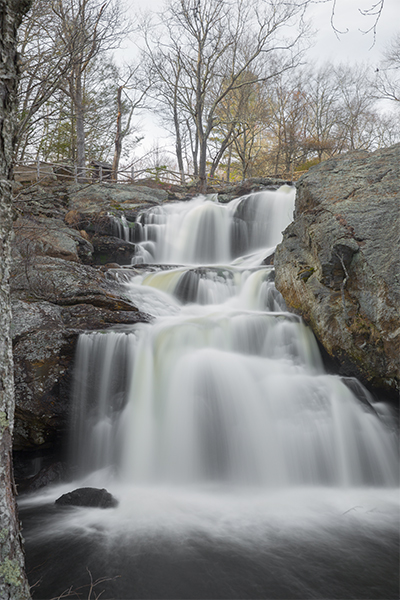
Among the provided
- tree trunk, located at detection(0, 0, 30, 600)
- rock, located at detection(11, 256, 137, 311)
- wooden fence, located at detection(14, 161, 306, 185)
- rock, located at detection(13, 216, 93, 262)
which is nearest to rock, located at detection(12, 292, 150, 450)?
rock, located at detection(11, 256, 137, 311)

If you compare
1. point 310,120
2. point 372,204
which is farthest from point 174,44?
point 372,204

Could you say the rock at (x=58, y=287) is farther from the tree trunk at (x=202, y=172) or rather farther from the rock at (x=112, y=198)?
the tree trunk at (x=202, y=172)

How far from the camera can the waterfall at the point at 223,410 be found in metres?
4.54

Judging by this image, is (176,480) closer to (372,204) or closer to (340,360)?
(340,360)

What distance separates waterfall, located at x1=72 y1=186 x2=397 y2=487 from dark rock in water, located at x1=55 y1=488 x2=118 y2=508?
2.04 feet

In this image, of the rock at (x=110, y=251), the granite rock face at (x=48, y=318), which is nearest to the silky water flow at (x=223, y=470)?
the granite rock face at (x=48, y=318)

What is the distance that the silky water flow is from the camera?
2.88 meters

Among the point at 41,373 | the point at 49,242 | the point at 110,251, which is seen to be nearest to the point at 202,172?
the point at 110,251

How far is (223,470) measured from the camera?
455cm

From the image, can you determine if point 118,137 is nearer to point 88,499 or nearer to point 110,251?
point 110,251

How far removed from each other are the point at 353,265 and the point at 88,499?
179 inches

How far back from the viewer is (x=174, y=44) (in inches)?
773

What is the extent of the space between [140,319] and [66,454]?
2.28 meters

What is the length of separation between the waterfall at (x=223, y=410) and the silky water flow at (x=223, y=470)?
2 centimetres
